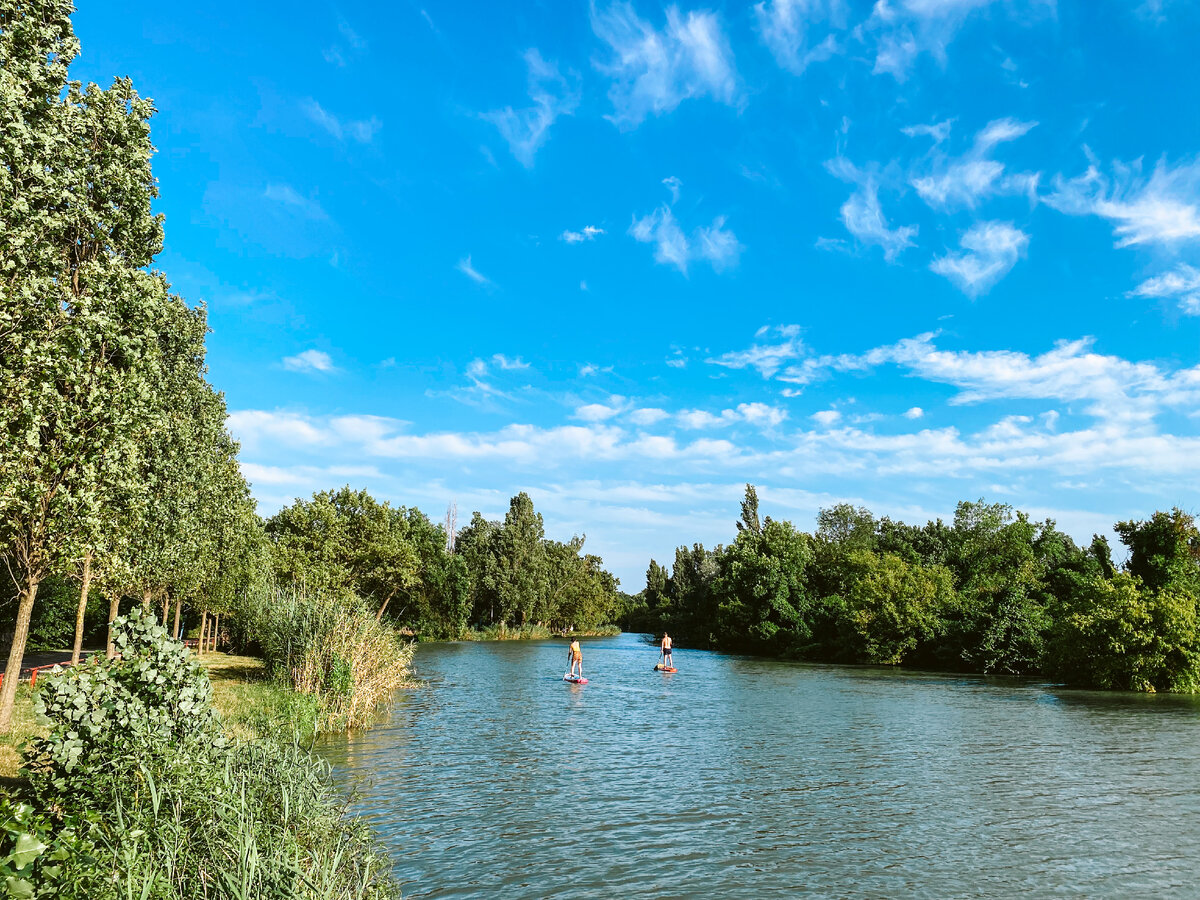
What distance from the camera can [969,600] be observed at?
186 ft

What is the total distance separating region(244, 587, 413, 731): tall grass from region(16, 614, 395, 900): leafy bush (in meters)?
14.5

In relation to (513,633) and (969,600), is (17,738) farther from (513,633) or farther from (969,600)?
(513,633)

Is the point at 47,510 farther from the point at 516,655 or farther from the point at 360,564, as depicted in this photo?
the point at 516,655

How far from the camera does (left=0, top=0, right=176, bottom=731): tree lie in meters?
12.3

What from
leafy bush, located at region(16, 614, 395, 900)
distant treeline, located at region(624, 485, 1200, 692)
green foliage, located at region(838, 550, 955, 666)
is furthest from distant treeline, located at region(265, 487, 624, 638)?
green foliage, located at region(838, 550, 955, 666)

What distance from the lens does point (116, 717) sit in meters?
8.54

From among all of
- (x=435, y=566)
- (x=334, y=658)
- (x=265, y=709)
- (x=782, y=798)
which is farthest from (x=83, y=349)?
(x=435, y=566)

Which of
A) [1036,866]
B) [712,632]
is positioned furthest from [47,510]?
[712,632]

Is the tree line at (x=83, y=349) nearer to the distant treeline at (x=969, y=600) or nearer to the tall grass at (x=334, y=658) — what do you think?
the tall grass at (x=334, y=658)

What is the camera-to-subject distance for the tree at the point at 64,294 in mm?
12281

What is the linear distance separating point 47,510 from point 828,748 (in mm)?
22232

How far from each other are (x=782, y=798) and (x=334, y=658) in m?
15.7

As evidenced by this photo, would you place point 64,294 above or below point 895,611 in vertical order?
above

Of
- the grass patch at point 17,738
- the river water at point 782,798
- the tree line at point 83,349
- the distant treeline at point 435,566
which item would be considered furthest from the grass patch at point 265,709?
the distant treeline at point 435,566
